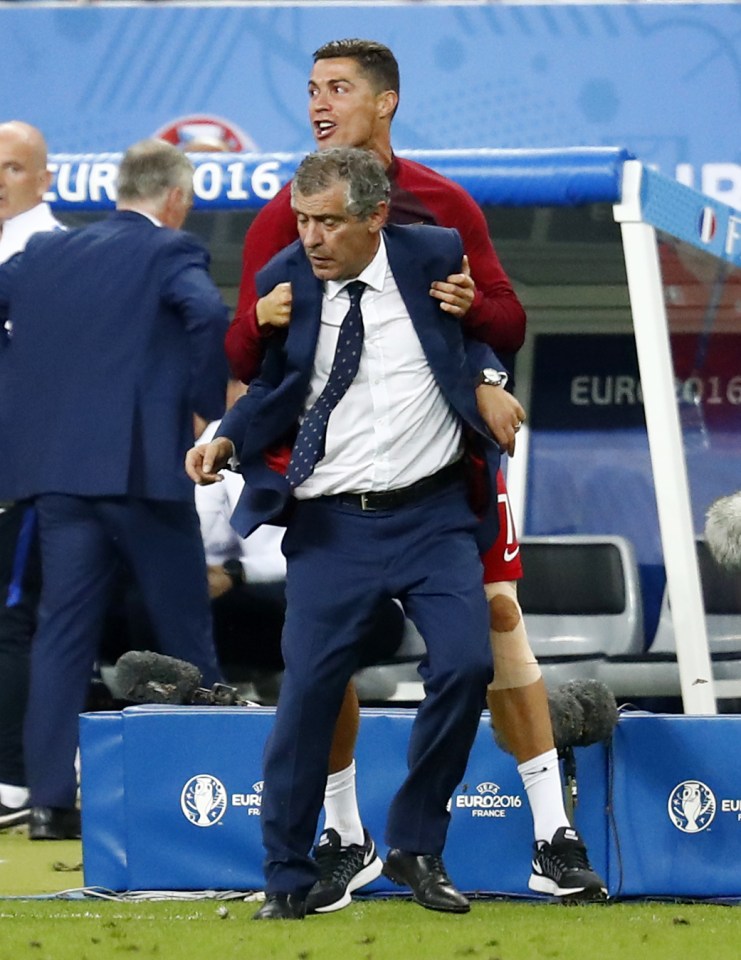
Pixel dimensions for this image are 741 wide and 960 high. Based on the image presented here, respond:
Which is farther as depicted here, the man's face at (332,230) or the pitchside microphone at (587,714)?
the pitchside microphone at (587,714)

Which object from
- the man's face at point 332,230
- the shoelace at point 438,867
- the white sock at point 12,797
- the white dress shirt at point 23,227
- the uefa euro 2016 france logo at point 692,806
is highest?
the white dress shirt at point 23,227

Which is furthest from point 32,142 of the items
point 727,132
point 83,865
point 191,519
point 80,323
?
point 727,132

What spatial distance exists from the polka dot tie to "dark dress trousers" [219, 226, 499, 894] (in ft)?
0.16

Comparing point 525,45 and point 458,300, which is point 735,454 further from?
point 458,300

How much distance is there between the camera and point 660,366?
21.2ft

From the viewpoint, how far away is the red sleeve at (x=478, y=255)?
4.75 metres

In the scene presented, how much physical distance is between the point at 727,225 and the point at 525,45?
1.96 m

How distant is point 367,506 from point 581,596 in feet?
12.9

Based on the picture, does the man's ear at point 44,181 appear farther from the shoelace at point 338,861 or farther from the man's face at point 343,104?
the shoelace at point 338,861

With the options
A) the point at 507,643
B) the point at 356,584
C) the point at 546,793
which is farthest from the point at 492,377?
the point at 546,793

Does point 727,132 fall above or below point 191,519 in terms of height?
above

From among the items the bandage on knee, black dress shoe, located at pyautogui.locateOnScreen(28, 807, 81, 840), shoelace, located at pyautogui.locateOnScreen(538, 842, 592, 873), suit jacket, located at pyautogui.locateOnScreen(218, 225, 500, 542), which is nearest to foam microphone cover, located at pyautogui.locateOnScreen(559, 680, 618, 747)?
the bandage on knee

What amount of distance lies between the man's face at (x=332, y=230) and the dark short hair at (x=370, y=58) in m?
0.45

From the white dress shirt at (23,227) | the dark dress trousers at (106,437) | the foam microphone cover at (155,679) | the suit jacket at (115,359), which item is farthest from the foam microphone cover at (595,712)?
the white dress shirt at (23,227)
